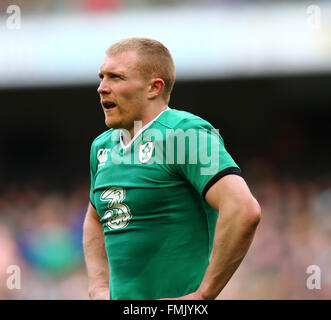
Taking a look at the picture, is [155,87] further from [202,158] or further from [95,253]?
[95,253]

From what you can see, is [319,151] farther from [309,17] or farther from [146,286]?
[146,286]

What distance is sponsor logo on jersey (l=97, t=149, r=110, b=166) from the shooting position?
2.50 metres

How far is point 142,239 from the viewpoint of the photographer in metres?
2.25

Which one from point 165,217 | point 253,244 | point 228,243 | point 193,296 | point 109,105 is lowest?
point 193,296

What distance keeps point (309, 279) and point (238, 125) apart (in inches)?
123

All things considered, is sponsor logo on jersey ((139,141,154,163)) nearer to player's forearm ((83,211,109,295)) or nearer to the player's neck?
the player's neck

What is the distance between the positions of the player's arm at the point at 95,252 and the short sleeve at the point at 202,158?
65cm

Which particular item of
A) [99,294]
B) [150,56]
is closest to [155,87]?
[150,56]

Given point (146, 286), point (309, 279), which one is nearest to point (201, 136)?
point (146, 286)

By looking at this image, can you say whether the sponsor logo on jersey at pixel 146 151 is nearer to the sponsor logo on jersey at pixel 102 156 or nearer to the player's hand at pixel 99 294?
the sponsor logo on jersey at pixel 102 156

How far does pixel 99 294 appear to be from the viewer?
254 centimetres

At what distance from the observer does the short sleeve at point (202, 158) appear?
210 cm

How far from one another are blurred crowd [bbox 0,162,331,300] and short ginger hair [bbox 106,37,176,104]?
15.1 feet

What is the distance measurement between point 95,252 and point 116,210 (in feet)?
Result: 1.38
